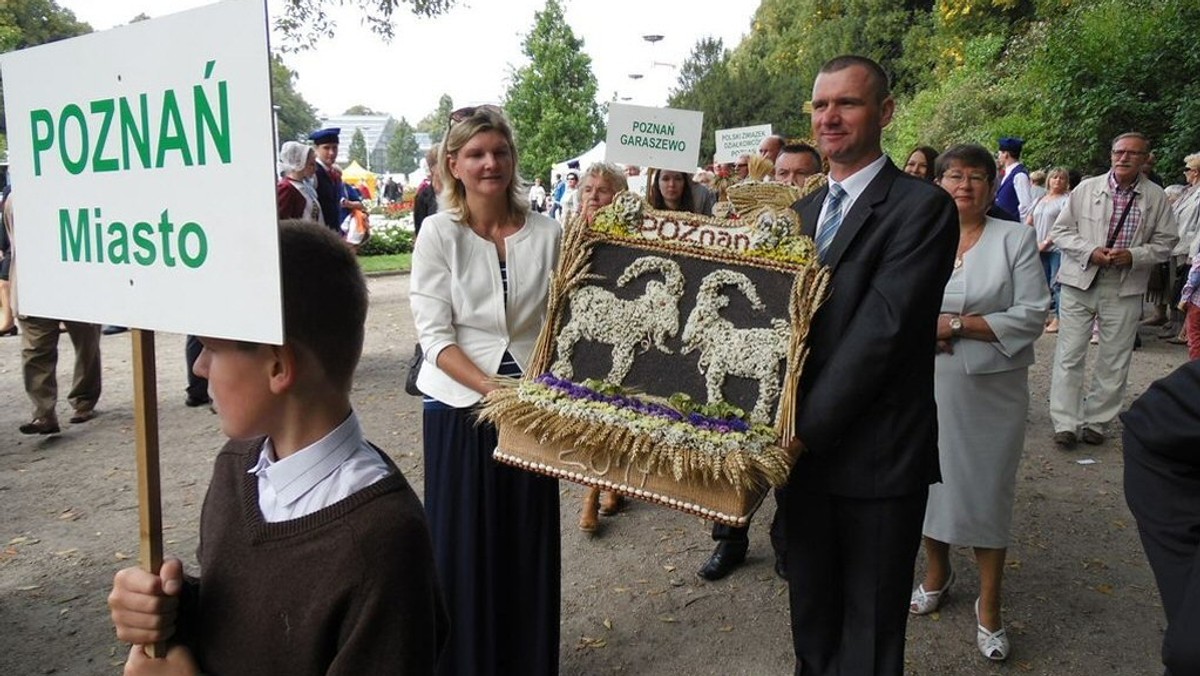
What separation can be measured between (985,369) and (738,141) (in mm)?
6761

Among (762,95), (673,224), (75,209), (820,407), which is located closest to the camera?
(75,209)

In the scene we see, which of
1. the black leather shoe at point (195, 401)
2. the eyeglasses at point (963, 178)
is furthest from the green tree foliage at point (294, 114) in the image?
the eyeglasses at point (963, 178)

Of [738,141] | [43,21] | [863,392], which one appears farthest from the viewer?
[43,21]

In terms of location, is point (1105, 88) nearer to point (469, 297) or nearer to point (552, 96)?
point (469, 297)

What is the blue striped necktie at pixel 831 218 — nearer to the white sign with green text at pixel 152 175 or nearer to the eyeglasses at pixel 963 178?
the eyeglasses at pixel 963 178

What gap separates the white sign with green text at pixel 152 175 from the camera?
127 centimetres

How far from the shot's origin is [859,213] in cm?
244

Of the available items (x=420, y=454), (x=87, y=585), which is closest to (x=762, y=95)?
(x=420, y=454)

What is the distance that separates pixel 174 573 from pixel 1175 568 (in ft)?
5.78

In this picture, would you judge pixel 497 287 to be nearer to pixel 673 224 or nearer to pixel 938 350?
pixel 673 224

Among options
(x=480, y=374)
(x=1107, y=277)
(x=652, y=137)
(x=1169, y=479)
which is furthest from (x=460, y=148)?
(x=1107, y=277)

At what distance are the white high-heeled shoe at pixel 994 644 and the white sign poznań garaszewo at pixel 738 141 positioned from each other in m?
6.82

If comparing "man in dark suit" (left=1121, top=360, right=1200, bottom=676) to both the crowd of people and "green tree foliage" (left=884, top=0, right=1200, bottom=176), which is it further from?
"green tree foliage" (left=884, top=0, right=1200, bottom=176)

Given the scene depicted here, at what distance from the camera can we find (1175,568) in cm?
144
